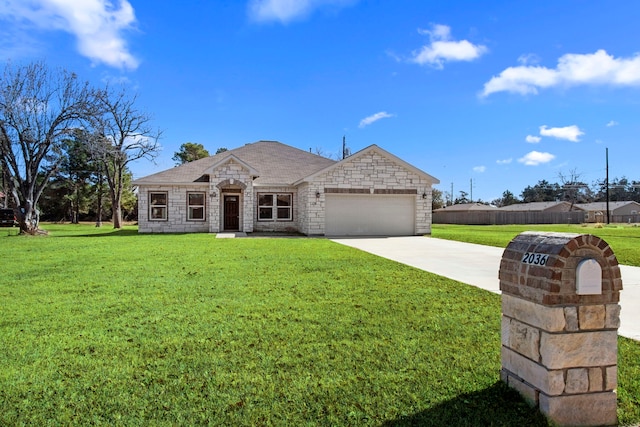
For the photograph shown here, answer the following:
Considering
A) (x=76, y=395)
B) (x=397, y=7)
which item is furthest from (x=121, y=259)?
(x=397, y=7)

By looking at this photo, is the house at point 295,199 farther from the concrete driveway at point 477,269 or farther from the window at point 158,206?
the concrete driveway at point 477,269

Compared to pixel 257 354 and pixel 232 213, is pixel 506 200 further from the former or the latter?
pixel 257 354

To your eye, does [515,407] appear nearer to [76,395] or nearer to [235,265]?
[76,395]

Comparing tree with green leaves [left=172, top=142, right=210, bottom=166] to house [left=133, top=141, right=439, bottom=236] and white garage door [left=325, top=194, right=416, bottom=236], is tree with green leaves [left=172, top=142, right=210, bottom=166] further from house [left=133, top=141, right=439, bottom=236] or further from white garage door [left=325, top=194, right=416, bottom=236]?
white garage door [left=325, top=194, right=416, bottom=236]

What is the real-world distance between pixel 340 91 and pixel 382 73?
16.6ft

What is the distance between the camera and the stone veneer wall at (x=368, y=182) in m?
19.6

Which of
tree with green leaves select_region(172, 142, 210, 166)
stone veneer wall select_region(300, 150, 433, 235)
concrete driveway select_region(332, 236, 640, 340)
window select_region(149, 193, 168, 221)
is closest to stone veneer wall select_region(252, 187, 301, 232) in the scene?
stone veneer wall select_region(300, 150, 433, 235)

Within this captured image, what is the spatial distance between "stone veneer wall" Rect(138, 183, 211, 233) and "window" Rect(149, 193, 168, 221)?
0.19 meters

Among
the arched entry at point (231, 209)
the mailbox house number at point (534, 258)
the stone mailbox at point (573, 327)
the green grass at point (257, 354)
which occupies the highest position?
the arched entry at point (231, 209)

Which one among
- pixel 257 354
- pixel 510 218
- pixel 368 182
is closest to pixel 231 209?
pixel 368 182

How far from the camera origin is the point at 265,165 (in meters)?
24.2

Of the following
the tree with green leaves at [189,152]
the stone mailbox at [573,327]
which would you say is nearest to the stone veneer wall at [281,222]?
the stone mailbox at [573,327]

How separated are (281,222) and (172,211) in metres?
5.76

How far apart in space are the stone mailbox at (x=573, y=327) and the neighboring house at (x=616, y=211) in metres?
61.2
